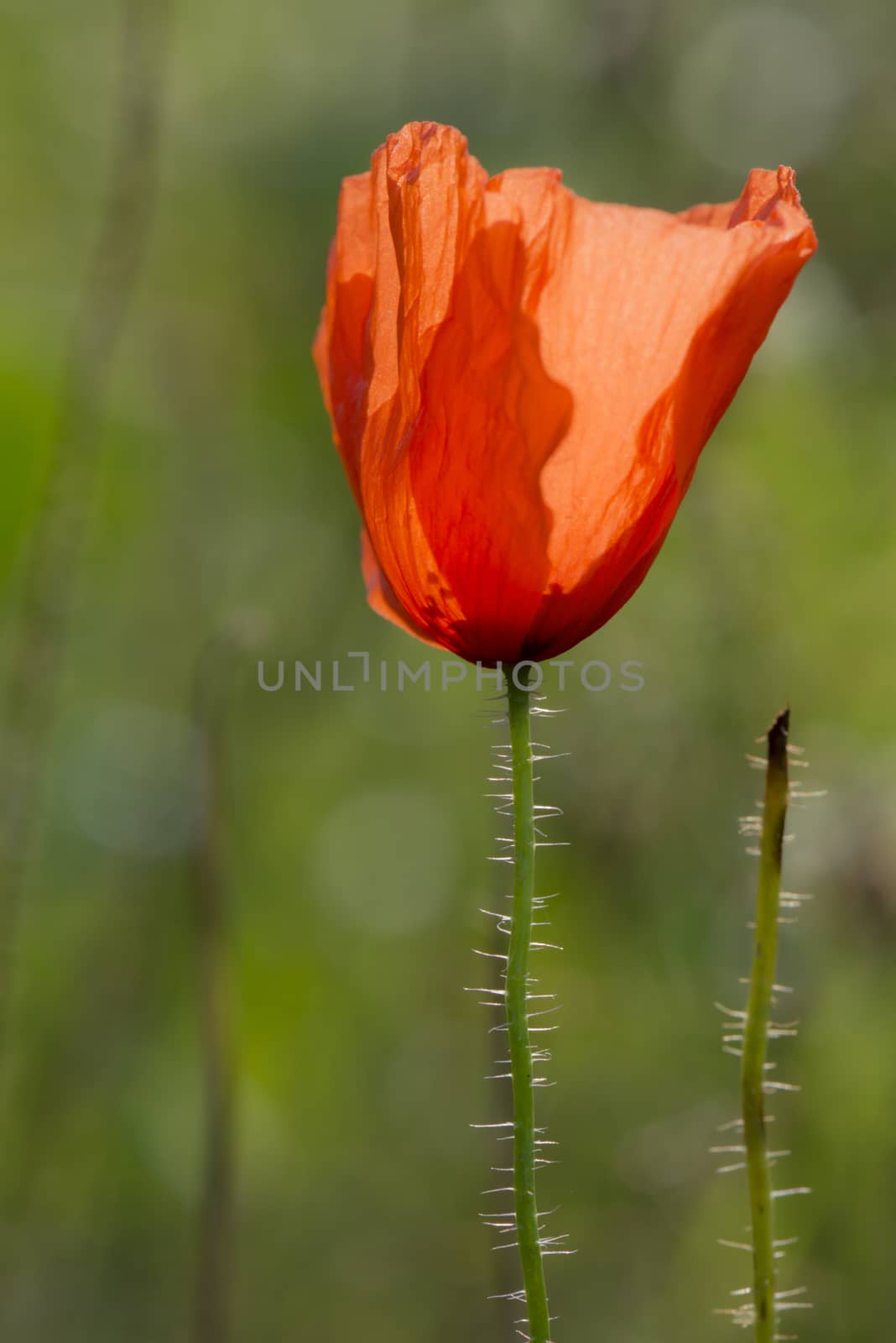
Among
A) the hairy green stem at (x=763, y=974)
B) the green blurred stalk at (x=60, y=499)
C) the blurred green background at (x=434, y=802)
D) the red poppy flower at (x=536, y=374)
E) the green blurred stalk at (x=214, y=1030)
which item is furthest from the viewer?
the blurred green background at (x=434, y=802)

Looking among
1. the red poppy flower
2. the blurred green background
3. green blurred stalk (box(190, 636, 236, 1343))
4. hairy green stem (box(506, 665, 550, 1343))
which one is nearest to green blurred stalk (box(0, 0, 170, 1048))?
green blurred stalk (box(190, 636, 236, 1343))

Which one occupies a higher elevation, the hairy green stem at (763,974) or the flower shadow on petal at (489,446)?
the flower shadow on petal at (489,446)

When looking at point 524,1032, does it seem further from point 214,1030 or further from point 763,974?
point 214,1030

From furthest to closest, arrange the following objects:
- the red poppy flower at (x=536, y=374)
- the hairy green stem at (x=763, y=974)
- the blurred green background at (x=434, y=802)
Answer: the blurred green background at (x=434, y=802) → the red poppy flower at (x=536, y=374) → the hairy green stem at (x=763, y=974)

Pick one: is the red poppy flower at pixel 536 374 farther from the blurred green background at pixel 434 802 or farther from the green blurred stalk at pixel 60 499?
the blurred green background at pixel 434 802

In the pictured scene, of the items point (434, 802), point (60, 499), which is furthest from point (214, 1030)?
point (434, 802)

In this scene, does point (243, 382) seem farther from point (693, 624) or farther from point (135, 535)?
point (693, 624)

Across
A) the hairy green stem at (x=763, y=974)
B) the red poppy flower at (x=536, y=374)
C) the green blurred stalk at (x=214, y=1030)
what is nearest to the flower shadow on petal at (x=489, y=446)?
the red poppy flower at (x=536, y=374)

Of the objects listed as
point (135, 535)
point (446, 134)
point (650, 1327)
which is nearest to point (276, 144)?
point (135, 535)
